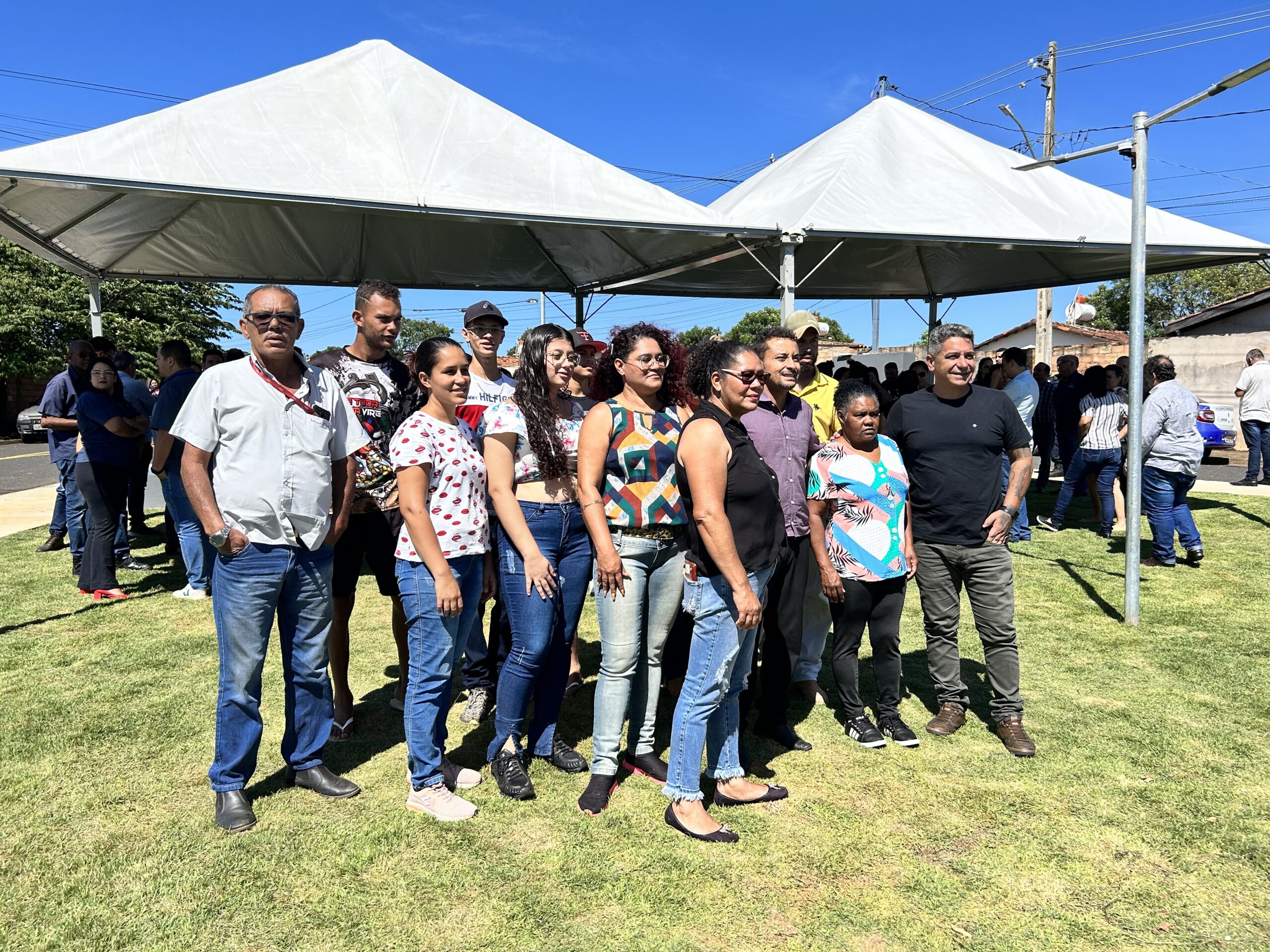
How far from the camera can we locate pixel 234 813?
10.0ft

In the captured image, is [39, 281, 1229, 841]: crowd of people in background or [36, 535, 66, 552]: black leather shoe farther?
[36, 535, 66, 552]: black leather shoe

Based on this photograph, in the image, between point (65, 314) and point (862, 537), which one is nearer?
point (862, 537)

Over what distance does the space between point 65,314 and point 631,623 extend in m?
31.6

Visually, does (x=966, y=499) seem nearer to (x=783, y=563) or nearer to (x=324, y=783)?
(x=783, y=563)

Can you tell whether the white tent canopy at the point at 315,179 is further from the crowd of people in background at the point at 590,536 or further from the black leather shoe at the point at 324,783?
the black leather shoe at the point at 324,783

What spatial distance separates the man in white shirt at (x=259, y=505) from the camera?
2.91 metres

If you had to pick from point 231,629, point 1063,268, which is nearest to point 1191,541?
point 1063,268

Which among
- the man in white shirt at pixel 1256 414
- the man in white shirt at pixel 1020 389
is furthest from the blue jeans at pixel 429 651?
the man in white shirt at pixel 1256 414

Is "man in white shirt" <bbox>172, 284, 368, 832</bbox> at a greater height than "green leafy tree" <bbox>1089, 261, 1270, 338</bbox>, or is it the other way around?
"green leafy tree" <bbox>1089, 261, 1270, 338</bbox>

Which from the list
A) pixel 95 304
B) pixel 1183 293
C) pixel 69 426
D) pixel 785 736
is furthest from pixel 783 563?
pixel 1183 293

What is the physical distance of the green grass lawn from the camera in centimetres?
251

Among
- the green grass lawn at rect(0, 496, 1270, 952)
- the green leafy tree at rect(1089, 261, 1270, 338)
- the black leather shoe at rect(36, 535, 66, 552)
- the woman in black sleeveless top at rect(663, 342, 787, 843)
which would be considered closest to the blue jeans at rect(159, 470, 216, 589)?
the green grass lawn at rect(0, 496, 1270, 952)

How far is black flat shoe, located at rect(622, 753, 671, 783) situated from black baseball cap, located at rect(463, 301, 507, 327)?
212 cm

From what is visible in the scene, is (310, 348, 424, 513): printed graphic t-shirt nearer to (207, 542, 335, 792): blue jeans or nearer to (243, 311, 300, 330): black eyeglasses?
(207, 542, 335, 792): blue jeans
